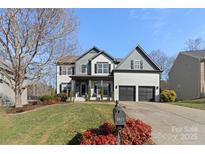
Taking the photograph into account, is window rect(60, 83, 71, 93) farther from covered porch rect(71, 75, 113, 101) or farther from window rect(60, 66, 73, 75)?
covered porch rect(71, 75, 113, 101)

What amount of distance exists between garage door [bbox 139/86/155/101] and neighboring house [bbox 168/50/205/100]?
17.7ft

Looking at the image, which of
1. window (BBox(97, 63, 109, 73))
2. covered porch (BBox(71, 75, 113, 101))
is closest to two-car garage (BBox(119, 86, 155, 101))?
covered porch (BBox(71, 75, 113, 101))

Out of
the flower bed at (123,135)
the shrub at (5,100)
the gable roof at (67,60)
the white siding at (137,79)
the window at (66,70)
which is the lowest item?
the shrub at (5,100)

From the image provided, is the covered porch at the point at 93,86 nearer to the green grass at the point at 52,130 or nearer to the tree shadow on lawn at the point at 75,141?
the green grass at the point at 52,130

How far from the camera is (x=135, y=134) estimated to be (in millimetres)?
8516

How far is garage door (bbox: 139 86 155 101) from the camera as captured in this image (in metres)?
32.6

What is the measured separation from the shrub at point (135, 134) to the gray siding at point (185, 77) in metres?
25.7

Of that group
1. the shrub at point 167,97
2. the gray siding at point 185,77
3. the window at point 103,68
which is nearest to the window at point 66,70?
the window at point 103,68

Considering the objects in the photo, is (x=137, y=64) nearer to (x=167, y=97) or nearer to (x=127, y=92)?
(x=127, y=92)

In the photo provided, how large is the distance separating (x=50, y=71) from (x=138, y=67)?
12.8 m

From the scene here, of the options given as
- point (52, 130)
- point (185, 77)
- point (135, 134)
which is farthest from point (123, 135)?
point (185, 77)

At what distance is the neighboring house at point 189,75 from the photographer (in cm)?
3278

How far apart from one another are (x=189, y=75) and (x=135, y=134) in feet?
95.0
